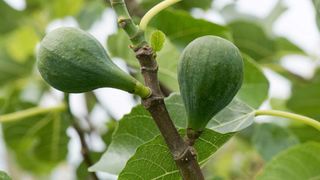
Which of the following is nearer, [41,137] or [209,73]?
[209,73]

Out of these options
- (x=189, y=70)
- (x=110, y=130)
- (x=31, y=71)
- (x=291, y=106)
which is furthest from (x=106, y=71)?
(x=31, y=71)

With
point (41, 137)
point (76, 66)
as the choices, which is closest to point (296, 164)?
point (76, 66)

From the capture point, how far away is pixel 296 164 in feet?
5.27

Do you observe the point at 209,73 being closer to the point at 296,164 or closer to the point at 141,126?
the point at 141,126

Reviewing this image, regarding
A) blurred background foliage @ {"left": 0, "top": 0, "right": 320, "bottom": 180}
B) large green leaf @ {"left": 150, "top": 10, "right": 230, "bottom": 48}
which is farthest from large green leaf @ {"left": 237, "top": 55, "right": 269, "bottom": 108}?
large green leaf @ {"left": 150, "top": 10, "right": 230, "bottom": 48}

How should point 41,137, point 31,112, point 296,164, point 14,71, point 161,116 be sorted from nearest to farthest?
1. point 161,116
2. point 296,164
3. point 31,112
4. point 41,137
5. point 14,71

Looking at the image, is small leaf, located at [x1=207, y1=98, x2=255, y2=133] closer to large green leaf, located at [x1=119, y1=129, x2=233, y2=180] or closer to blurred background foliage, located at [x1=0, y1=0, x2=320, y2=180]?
large green leaf, located at [x1=119, y1=129, x2=233, y2=180]

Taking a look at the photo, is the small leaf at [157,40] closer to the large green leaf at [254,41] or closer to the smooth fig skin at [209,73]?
the smooth fig skin at [209,73]

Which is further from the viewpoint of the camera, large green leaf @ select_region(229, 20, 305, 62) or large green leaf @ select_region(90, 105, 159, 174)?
large green leaf @ select_region(229, 20, 305, 62)

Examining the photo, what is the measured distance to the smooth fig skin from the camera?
1070mm

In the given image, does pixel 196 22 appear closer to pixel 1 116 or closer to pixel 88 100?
pixel 1 116

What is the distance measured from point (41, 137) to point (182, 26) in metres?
0.71

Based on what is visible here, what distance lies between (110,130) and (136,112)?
2.57ft

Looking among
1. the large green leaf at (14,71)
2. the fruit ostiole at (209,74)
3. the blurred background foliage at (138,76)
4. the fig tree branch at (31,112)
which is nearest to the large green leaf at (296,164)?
the blurred background foliage at (138,76)
